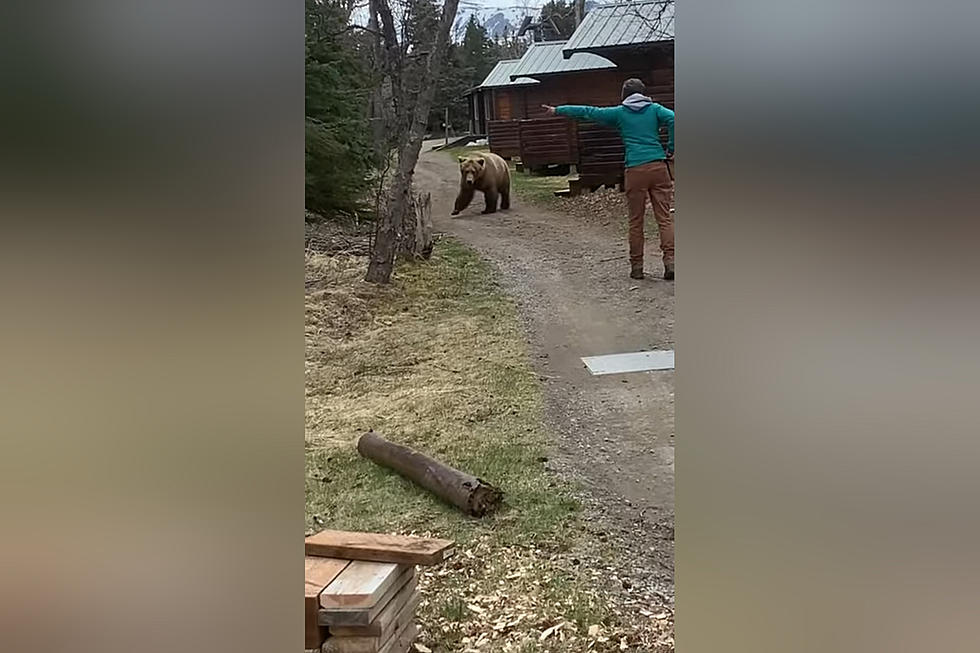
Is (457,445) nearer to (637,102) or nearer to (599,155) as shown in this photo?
(599,155)

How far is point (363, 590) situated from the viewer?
143cm

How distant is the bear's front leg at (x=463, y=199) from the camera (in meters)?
2.69

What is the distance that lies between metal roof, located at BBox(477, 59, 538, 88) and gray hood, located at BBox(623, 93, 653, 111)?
30 centimetres

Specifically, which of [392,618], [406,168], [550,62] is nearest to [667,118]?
[550,62]

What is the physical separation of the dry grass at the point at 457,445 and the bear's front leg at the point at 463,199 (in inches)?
4.7

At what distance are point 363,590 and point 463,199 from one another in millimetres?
1568

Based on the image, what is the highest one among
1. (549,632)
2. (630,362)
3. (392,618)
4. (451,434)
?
(630,362)

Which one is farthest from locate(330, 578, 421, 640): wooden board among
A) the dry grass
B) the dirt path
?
the dirt path

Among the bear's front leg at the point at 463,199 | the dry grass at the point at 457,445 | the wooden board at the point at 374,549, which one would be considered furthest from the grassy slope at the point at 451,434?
the wooden board at the point at 374,549
